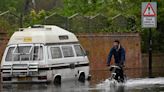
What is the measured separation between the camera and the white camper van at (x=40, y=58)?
82.2 feet

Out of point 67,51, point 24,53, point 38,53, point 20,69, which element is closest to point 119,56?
point 67,51

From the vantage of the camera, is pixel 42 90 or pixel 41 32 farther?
pixel 41 32

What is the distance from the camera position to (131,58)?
139ft

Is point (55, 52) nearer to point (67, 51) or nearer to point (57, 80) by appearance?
point (67, 51)

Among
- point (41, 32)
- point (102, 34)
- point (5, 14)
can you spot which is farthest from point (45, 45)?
point (102, 34)

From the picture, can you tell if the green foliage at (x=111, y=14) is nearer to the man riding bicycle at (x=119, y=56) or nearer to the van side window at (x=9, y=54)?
the van side window at (x=9, y=54)

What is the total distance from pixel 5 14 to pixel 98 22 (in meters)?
7.06

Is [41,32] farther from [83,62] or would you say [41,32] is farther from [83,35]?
[83,35]

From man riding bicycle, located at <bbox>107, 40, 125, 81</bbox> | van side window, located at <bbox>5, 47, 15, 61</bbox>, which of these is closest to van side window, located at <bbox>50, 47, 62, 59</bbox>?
van side window, located at <bbox>5, 47, 15, 61</bbox>

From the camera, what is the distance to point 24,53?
A: 25.7 metres

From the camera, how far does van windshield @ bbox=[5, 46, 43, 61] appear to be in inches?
1003

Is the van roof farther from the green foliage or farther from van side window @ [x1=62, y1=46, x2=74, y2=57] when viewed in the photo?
the green foliage

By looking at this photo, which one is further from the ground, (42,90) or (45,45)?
(45,45)

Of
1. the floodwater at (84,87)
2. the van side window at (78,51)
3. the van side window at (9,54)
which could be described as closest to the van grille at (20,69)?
the van side window at (9,54)
